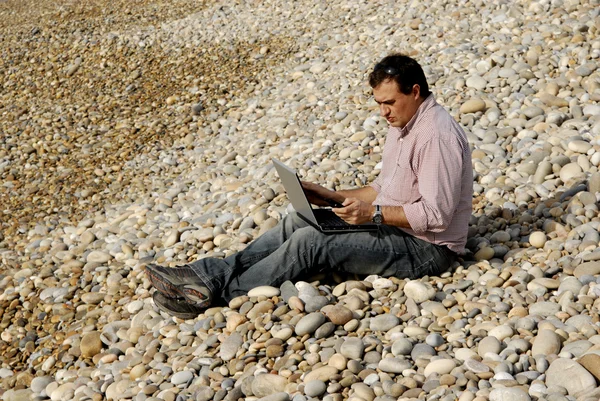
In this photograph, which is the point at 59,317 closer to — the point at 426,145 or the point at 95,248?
the point at 95,248

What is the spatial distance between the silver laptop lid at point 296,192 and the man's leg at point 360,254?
0.12 m

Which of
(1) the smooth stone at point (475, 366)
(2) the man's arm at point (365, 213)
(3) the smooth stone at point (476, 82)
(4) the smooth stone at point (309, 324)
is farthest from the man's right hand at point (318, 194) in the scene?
(3) the smooth stone at point (476, 82)

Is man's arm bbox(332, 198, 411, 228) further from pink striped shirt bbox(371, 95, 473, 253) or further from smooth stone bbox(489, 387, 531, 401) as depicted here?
smooth stone bbox(489, 387, 531, 401)

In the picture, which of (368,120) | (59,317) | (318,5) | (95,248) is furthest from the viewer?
(318,5)

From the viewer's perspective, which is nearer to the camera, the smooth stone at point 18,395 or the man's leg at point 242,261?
the man's leg at point 242,261

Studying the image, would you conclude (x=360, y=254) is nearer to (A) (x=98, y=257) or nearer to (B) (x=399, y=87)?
(B) (x=399, y=87)

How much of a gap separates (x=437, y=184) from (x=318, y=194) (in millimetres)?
908

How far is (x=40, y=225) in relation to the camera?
7426mm

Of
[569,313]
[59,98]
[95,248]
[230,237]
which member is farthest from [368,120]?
[59,98]

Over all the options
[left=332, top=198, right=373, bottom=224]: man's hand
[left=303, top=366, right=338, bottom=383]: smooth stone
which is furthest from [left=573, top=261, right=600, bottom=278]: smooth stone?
[left=303, top=366, right=338, bottom=383]: smooth stone

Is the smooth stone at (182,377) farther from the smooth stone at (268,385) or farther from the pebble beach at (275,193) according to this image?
the smooth stone at (268,385)

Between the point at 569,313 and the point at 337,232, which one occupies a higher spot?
the point at 337,232

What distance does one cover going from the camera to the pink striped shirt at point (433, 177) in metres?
4.13

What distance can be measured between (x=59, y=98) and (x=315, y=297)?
23.3ft
